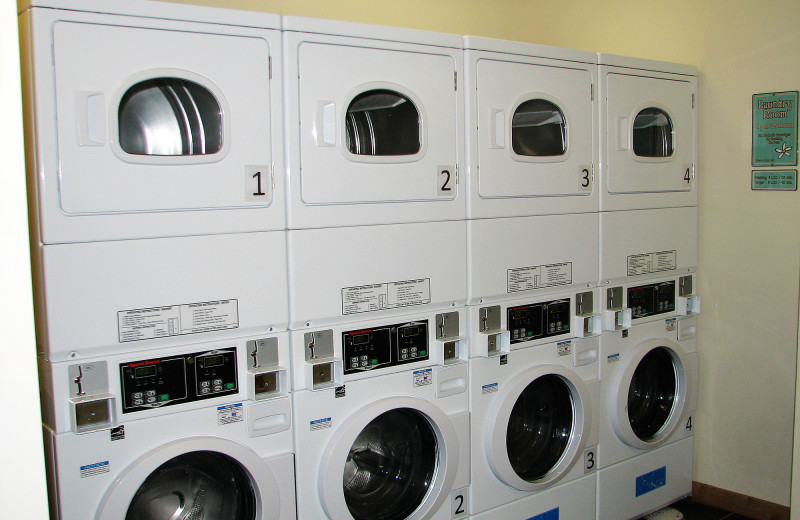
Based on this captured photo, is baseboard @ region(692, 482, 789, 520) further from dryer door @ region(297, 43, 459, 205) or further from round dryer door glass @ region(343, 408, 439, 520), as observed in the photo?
dryer door @ region(297, 43, 459, 205)

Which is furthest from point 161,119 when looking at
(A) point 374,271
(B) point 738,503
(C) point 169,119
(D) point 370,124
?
(B) point 738,503

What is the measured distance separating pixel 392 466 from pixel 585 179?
154cm

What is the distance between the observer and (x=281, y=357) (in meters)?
2.39

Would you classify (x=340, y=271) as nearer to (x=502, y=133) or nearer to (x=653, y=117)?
(x=502, y=133)

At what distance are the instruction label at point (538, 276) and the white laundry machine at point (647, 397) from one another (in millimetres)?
330

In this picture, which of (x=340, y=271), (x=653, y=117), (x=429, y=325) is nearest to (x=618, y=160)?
(x=653, y=117)

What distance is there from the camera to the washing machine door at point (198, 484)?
2.12m

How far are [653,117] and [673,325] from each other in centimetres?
108

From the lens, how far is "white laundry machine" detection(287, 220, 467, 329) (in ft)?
7.94

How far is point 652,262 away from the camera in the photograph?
351 centimetres

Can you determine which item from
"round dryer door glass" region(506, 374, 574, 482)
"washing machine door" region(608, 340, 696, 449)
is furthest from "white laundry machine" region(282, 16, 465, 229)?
"washing machine door" region(608, 340, 696, 449)

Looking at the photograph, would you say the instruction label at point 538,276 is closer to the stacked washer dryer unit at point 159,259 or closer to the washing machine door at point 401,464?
the washing machine door at point 401,464

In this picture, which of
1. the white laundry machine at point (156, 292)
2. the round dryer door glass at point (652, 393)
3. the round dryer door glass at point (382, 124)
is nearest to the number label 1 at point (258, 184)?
the white laundry machine at point (156, 292)

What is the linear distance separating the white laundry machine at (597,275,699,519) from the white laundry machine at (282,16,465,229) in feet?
3.97
